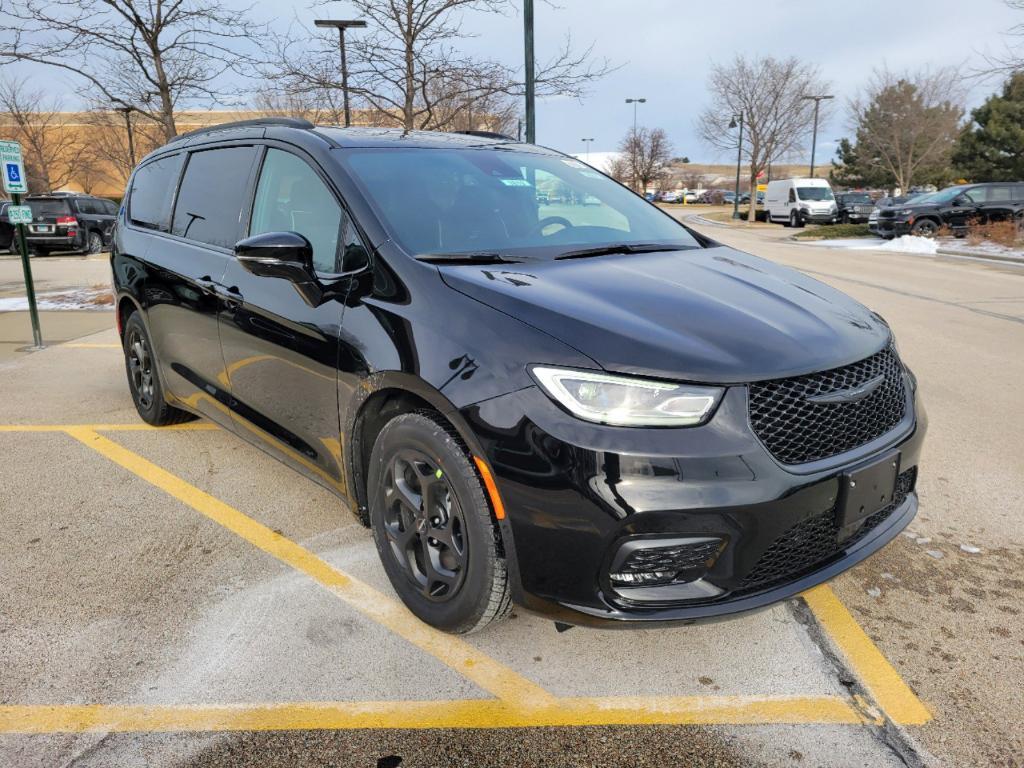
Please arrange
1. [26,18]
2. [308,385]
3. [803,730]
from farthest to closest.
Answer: [26,18], [308,385], [803,730]

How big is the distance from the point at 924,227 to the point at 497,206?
21.8 meters

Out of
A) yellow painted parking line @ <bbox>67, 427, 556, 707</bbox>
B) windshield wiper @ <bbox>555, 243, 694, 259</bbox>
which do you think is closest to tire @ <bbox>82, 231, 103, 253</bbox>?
yellow painted parking line @ <bbox>67, 427, 556, 707</bbox>

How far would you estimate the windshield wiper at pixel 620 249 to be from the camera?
2979mm

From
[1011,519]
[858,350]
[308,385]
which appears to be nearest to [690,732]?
[858,350]

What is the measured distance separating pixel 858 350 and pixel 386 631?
1.84 metres

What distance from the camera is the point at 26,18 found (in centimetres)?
1017

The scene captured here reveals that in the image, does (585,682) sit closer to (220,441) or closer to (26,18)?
(220,441)

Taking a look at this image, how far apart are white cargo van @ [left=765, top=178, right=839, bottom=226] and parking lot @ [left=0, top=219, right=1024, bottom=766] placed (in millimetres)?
31381

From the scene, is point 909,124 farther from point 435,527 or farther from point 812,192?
point 435,527

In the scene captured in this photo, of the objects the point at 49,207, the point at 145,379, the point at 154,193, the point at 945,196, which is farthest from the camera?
the point at 945,196

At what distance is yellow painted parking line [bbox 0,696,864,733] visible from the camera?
7.35 feet

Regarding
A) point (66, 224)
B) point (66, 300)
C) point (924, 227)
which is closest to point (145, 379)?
point (66, 300)

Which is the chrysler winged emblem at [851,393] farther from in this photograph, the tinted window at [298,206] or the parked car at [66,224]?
the parked car at [66,224]

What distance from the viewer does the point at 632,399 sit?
2104 millimetres
